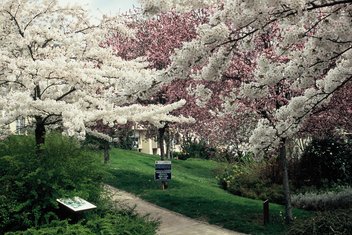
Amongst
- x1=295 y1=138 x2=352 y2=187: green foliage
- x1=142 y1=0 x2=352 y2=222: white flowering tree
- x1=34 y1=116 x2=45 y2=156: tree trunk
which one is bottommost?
x1=295 y1=138 x2=352 y2=187: green foliage

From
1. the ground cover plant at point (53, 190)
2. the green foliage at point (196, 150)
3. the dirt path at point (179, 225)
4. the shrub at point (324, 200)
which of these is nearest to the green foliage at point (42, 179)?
the ground cover plant at point (53, 190)

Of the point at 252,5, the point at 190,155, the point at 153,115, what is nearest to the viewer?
the point at 252,5

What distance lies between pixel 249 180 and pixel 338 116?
6.43 meters

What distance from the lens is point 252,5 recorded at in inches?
235

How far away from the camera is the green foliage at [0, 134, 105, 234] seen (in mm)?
8914

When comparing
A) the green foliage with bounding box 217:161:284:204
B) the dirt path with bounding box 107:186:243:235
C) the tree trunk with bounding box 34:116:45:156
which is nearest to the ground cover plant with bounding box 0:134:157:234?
the tree trunk with bounding box 34:116:45:156

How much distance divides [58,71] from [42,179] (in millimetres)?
2107

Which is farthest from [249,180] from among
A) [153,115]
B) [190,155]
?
[190,155]

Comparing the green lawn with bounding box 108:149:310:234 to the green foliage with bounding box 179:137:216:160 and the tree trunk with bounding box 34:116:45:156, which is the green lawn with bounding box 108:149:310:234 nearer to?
the tree trunk with bounding box 34:116:45:156

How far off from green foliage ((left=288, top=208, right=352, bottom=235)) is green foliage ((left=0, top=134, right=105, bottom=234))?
3880mm

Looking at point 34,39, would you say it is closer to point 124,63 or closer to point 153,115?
point 124,63

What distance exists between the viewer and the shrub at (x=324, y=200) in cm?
1490

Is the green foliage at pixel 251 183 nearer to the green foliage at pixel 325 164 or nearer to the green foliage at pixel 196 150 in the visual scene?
the green foliage at pixel 325 164

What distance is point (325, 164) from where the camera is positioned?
1784cm
